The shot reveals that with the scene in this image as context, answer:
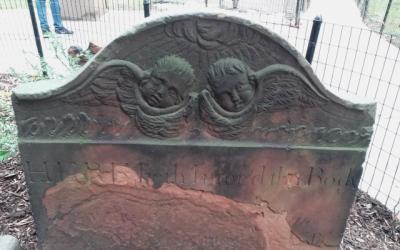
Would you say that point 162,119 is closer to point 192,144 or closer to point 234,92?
point 192,144

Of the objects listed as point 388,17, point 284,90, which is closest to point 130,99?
point 284,90

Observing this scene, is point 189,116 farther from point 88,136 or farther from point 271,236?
point 271,236

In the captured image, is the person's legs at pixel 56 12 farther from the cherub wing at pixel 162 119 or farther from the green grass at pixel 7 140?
the cherub wing at pixel 162 119

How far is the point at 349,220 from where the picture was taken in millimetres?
2863

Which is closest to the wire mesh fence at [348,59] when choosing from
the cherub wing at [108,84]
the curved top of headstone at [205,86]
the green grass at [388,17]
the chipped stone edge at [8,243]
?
the curved top of headstone at [205,86]

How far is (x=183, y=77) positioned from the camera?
168 cm

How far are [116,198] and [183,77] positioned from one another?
0.77 metres

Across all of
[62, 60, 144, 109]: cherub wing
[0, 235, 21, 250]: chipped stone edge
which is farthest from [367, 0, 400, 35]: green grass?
Answer: [0, 235, 21, 250]: chipped stone edge

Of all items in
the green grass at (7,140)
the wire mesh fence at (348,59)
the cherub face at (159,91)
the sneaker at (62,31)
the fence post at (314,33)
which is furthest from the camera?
the sneaker at (62,31)

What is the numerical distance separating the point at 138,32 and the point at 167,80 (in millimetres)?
243

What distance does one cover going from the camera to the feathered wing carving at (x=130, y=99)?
5.42ft

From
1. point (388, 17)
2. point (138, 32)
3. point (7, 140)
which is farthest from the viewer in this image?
point (388, 17)

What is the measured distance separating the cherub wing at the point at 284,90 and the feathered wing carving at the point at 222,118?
8 cm

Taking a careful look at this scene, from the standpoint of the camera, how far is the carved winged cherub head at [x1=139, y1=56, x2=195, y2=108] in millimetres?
1662
